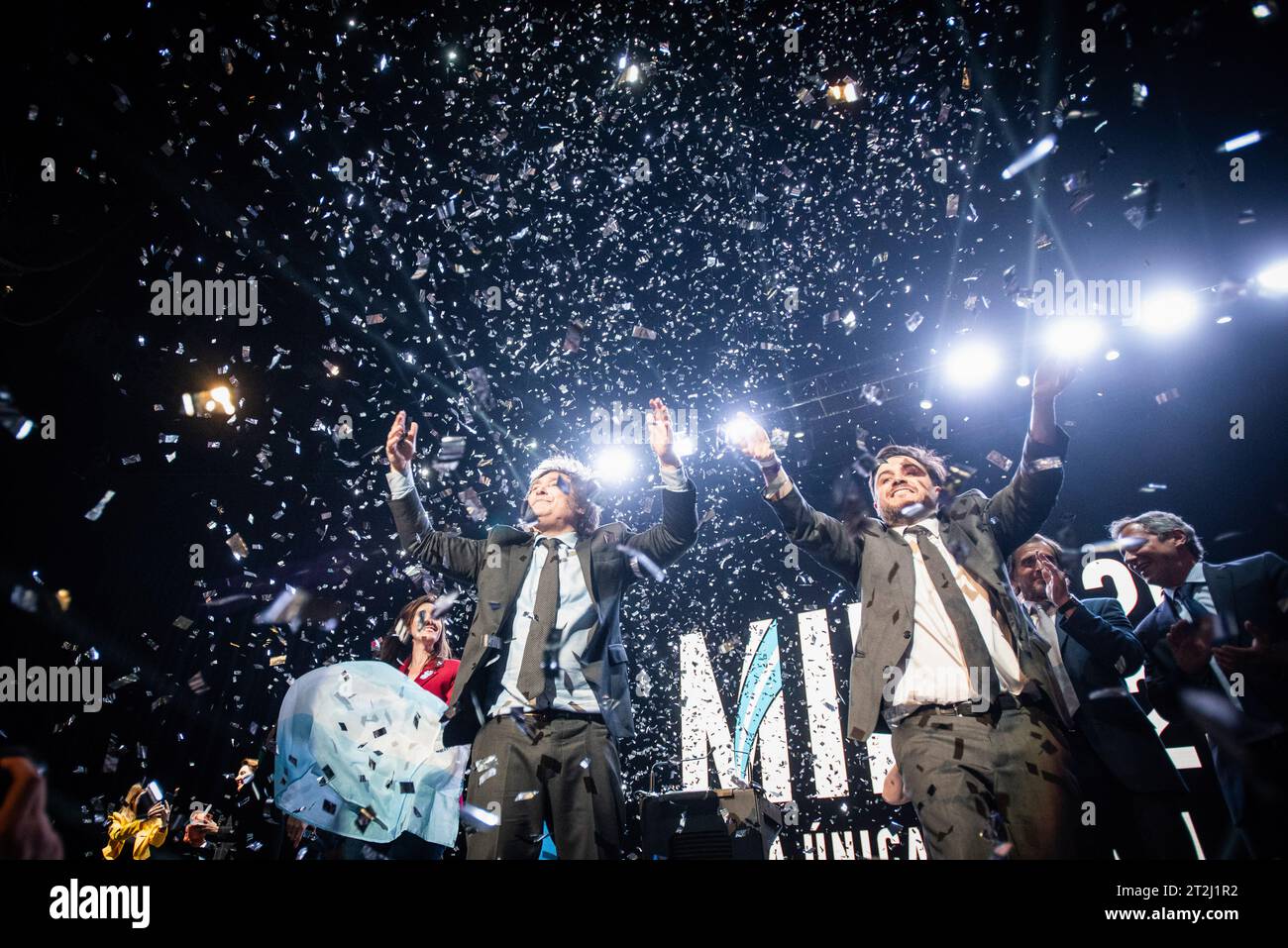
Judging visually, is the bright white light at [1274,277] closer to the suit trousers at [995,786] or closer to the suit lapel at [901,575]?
the suit lapel at [901,575]

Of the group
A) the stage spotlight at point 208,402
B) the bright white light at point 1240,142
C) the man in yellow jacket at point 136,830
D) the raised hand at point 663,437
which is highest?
the bright white light at point 1240,142

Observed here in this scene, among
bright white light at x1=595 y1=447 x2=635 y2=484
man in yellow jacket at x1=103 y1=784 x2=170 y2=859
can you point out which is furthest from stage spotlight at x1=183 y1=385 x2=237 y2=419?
bright white light at x1=595 y1=447 x2=635 y2=484

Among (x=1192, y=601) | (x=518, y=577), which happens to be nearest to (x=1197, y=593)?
(x=1192, y=601)

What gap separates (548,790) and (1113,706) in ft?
9.02

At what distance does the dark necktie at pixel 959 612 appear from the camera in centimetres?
239

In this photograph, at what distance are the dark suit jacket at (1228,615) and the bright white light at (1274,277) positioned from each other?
89.7 inches

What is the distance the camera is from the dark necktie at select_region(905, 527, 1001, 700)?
7.85 ft

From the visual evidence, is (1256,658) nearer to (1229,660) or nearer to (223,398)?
(1229,660)

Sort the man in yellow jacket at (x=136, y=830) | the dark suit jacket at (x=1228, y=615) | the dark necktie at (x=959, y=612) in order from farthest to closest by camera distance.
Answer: the man in yellow jacket at (x=136, y=830), the dark suit jacket at (x=1228, y=615), the dark necktie at (x=959, y=612)

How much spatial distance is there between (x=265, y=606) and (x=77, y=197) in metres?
4.84

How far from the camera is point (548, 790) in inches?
97.7

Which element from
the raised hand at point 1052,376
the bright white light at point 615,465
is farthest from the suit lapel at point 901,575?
the bright white light at point 615,465

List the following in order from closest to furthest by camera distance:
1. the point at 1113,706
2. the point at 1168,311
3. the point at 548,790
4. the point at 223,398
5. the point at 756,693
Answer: the point at 548,790 → the point at 1113,706 → the point at 1168,311 → the point at 756,693 → the point at 223,398
